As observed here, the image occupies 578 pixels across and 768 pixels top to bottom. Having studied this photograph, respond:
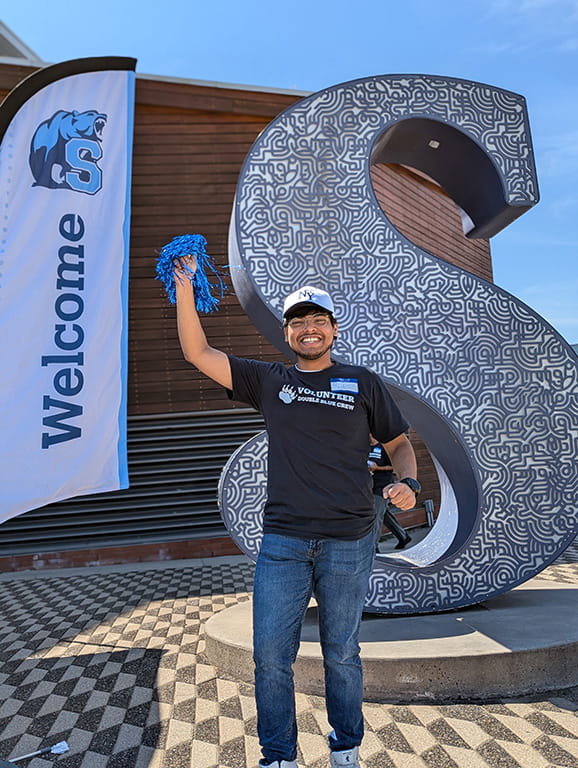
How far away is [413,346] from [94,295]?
3270 mm

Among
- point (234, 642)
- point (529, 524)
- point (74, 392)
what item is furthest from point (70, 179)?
point (529, 524)

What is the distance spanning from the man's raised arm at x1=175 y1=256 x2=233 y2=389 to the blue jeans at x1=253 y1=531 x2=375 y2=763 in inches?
22.2

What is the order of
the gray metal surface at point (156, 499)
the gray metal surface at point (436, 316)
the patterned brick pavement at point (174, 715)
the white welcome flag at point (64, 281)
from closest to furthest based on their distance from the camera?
the patterned brick pavement at point (174, 715), the gray metal surface at point (436, 316), the white welcome flag at point (64, 281), the gray metal surface at point (156, 499)

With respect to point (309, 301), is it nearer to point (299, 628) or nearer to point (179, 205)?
point (299, 628)

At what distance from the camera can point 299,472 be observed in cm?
170

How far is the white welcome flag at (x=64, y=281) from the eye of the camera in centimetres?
414

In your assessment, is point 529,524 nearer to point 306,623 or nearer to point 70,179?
point 306,623

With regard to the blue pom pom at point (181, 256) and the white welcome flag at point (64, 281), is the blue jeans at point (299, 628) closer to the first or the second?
the blue pom pom at point (181, 256)

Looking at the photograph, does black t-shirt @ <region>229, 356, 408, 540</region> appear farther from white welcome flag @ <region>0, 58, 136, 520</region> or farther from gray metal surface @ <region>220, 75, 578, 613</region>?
white welcome flag @ <region>0, 58, 136, 520</region>

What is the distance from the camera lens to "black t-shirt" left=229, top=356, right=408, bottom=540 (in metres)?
1.68

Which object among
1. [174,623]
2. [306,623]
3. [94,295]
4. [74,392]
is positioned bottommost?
[174,623]

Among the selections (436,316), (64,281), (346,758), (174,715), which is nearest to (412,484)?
(346,758)

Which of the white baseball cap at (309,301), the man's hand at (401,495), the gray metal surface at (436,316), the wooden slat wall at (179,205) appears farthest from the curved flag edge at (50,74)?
the man's hand at (401,495)

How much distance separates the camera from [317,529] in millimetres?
1661
